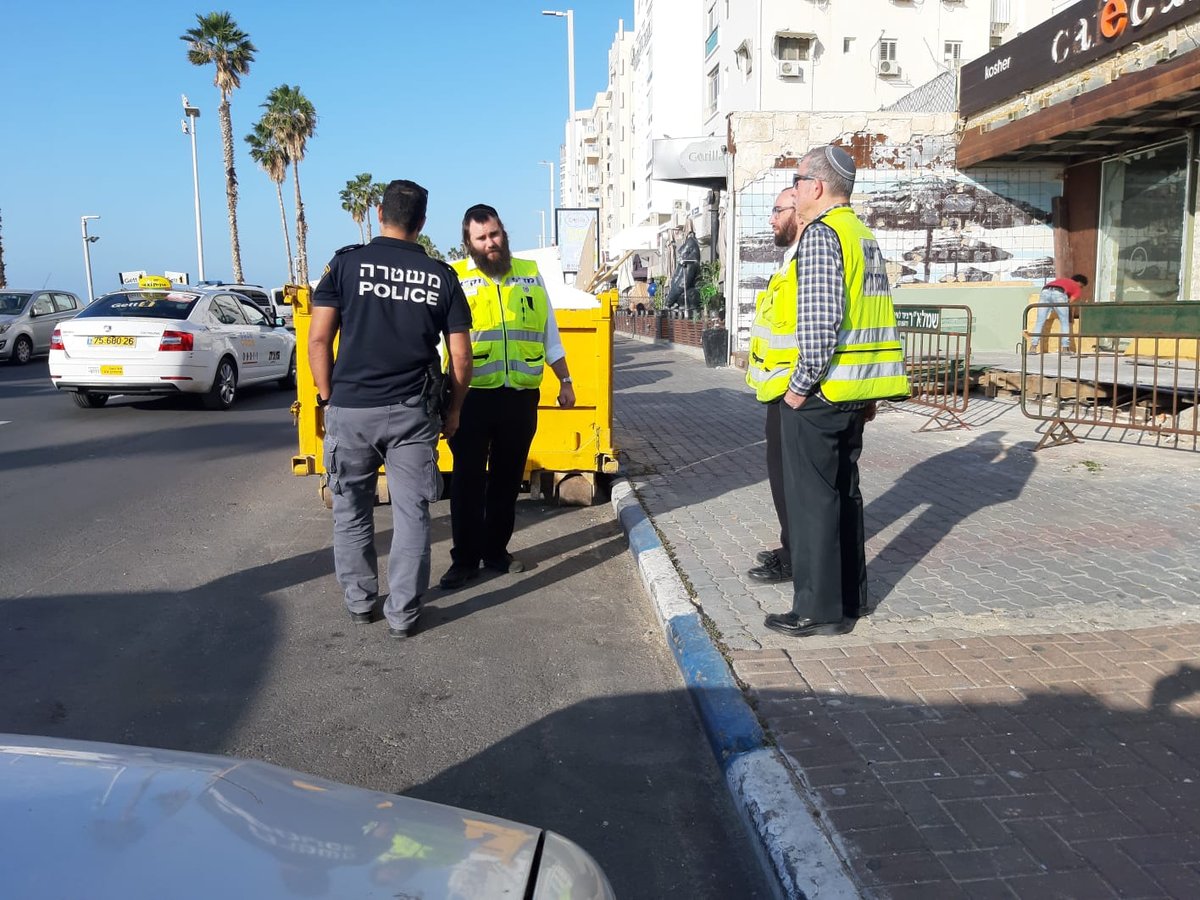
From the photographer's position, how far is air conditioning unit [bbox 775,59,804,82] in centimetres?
3578

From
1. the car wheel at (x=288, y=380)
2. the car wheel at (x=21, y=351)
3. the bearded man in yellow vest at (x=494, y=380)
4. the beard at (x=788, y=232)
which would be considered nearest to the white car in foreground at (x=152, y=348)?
the car wheel at (x=288, y=380)

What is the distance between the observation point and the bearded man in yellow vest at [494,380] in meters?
5.23

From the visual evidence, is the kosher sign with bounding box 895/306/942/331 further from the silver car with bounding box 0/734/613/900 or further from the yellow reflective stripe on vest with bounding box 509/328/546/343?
the silver car with bounding box 0/734/613/900

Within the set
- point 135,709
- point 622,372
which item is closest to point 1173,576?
point 135,709

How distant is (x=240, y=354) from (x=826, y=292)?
37.5 ft

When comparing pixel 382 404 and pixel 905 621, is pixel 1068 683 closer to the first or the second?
pixel 905 621

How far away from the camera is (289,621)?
4.95 metres

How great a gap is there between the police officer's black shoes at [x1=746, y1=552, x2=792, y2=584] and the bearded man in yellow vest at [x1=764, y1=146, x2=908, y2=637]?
77 centimetres

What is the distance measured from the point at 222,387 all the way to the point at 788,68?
28.8 meters

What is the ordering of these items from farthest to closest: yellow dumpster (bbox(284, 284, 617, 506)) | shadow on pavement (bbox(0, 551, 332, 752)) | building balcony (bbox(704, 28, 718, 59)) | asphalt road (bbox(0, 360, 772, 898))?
building balcony (bbox(704, 28, 718, 59))
yellow dumpster (bbox(284, 284, 617, 506))
shadow on pavement (bbox(0, 551, 332, 752))
asphalt road (bbox(0, 360, 772, 898))

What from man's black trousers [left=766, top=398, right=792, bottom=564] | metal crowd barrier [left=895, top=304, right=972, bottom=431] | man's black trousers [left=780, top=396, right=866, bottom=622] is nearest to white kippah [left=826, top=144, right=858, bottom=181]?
man's black trousers [left=780, top=396, right=866, bottom=622]

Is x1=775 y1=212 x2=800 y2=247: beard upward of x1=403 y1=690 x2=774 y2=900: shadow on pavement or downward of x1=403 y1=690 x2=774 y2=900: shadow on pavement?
upward

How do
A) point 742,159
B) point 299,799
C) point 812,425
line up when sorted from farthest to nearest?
point 742,159
point 812,425
point 299,799

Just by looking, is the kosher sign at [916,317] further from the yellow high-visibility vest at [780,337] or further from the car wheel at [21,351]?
the car wheel at [21,351]
